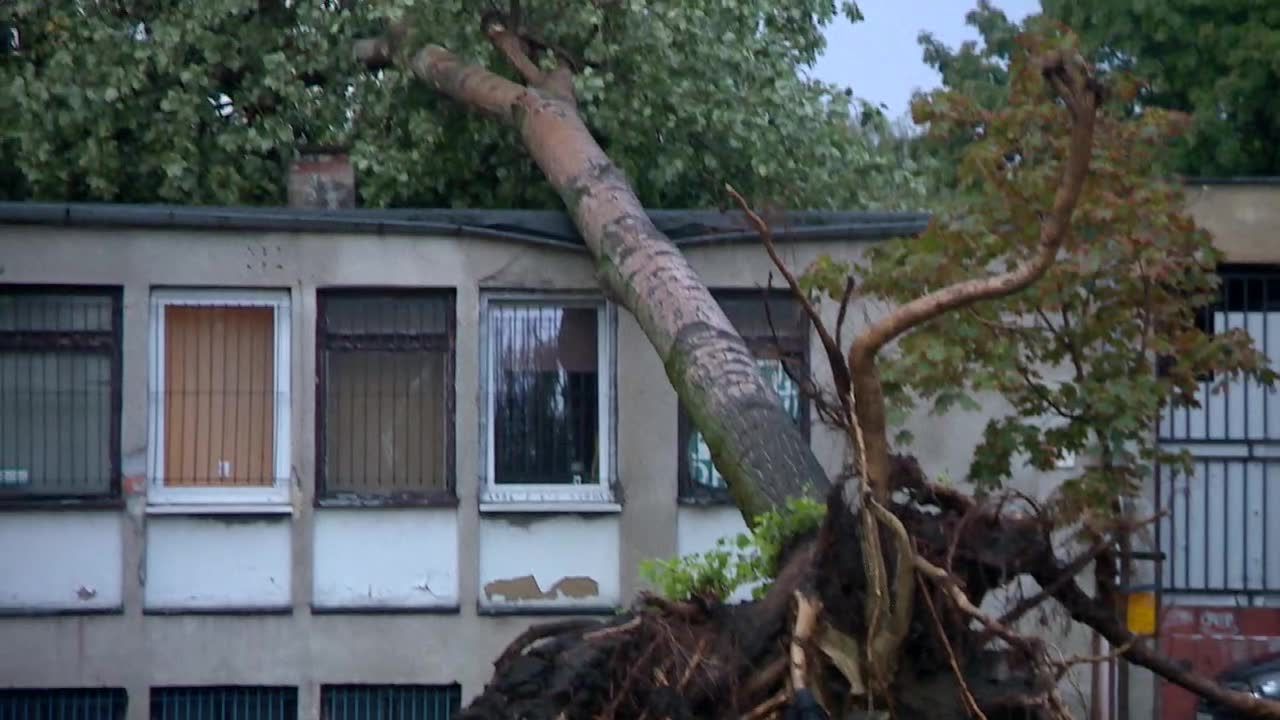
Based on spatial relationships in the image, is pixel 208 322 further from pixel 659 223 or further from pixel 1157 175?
pixel 1157 175

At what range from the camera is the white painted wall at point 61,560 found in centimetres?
1133

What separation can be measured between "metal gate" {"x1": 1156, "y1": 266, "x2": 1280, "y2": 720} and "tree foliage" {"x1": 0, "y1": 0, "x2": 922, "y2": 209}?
4.05 metres

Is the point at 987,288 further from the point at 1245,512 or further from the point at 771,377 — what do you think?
the point at 1245,512

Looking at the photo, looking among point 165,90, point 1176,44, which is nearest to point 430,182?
point 165,90

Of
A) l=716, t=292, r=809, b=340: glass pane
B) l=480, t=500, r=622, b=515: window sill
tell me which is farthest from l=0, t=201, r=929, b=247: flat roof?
l=480, t=500, r=622, b=515: window sill

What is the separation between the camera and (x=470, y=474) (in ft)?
38.3

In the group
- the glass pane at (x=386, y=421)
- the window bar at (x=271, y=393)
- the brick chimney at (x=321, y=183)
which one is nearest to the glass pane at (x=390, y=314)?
the glass pane at (x=386, y=421)

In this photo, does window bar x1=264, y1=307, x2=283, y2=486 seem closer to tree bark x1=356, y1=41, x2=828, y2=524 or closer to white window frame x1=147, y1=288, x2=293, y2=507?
white window frame x1=147, y1=288, x2=293, y2=507

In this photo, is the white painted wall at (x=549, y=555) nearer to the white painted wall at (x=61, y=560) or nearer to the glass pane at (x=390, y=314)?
the glass pane at (x=390, y=314)

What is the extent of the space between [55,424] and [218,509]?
1.29 metres

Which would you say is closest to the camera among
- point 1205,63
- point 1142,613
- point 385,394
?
point 1142,613

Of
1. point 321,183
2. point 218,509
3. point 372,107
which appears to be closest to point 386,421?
point 218,509

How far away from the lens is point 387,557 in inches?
457

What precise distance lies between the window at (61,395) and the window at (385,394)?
144 centimetres
